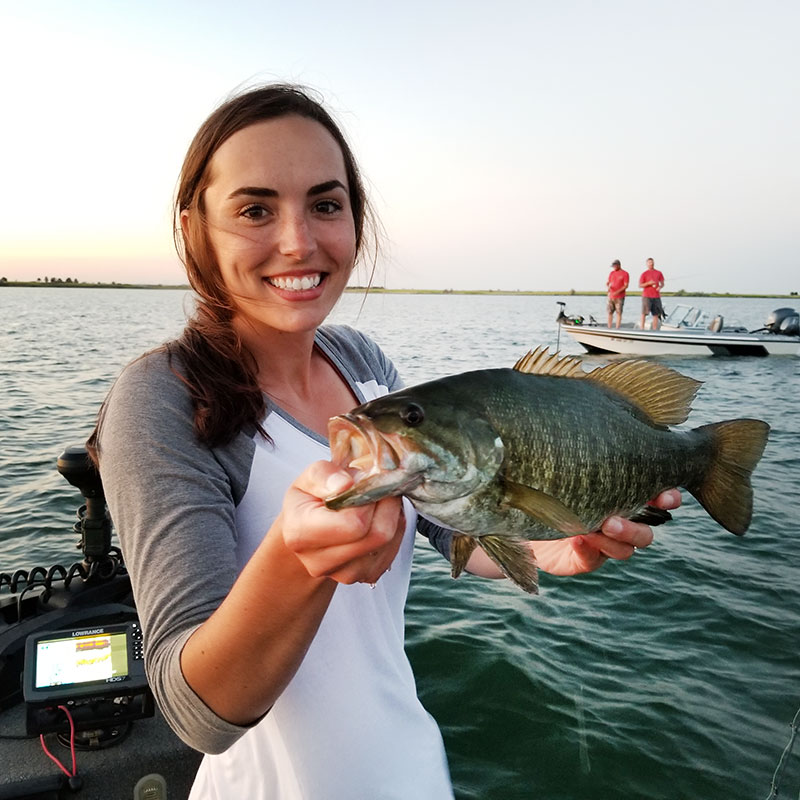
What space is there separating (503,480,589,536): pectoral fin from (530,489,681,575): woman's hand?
40cm

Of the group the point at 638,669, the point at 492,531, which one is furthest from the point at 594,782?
the point at 492,531

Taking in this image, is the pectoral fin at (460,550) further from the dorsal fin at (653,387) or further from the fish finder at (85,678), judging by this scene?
the fish finder at (85,678)

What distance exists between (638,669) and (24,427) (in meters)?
12.5

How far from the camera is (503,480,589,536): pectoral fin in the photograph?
183cm

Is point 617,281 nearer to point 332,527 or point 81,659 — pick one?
point 81,659

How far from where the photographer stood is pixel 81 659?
3.13 m

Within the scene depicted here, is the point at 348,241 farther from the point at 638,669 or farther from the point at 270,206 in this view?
the point at 638,669

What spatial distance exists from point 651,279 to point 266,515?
26.1m

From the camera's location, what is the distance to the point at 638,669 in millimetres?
6090

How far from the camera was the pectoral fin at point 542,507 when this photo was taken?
183cm

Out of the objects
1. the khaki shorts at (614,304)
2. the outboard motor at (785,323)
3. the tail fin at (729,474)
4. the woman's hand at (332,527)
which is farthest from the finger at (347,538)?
the outboard motor at (785,323)

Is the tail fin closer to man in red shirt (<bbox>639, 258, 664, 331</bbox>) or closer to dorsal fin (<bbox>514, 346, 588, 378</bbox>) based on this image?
dorsal fin (<bbox>514, 346, 588, 378</bbox>)

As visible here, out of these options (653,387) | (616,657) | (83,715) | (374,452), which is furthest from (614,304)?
(374,452)

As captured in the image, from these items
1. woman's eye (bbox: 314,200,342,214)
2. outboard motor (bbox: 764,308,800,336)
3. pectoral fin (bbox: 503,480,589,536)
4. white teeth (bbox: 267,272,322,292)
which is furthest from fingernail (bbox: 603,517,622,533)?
outboard motor (bbox: 764,308,800,336)
